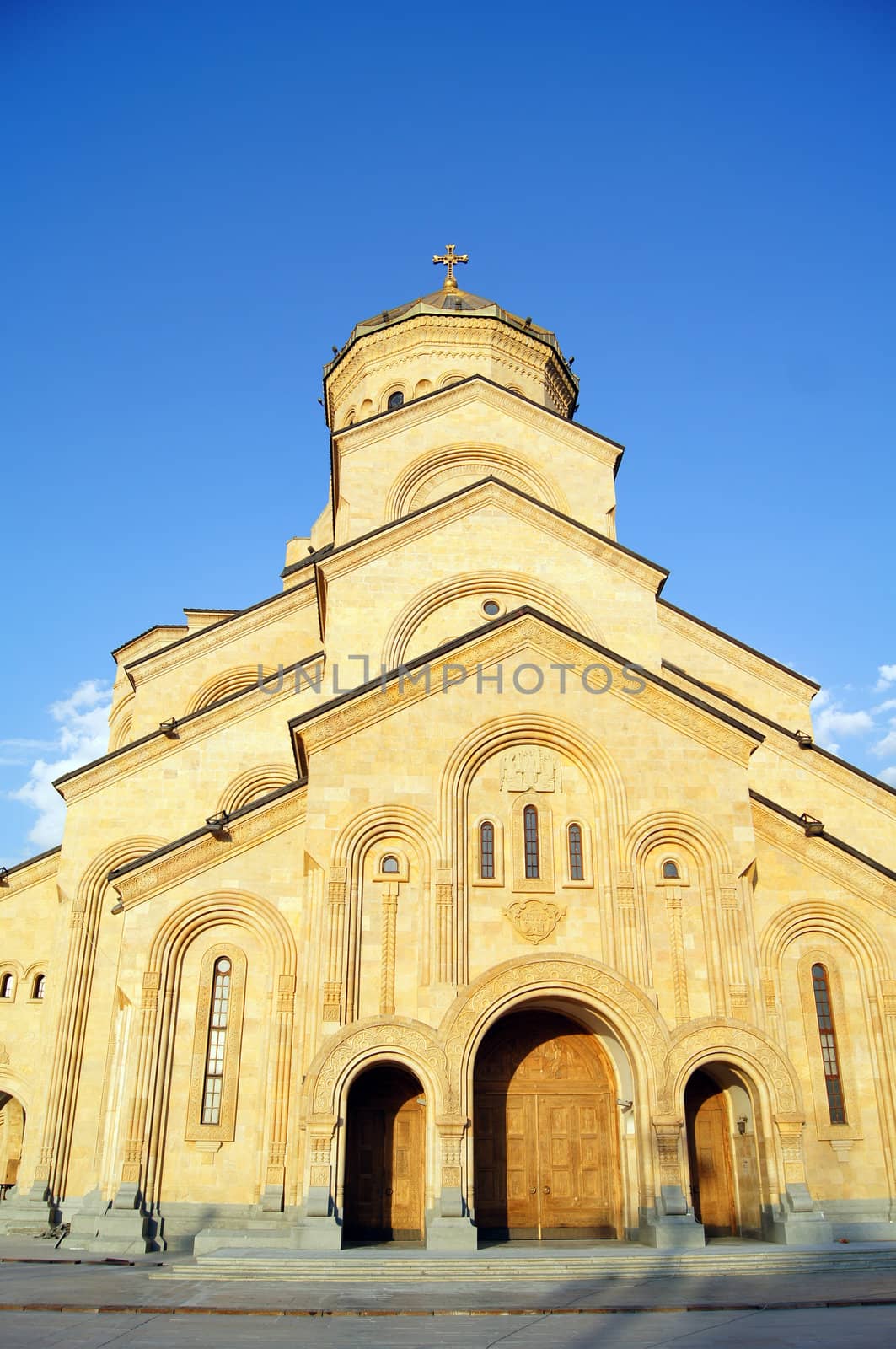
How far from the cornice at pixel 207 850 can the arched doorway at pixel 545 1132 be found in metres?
4.82

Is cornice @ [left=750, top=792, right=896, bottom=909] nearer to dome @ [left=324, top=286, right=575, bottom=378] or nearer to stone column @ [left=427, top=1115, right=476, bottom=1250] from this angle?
stone column @ [left=427, top=1115, right=476, bottom=1250]

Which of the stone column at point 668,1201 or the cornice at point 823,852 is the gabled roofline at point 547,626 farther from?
the stone column at point 668,1201

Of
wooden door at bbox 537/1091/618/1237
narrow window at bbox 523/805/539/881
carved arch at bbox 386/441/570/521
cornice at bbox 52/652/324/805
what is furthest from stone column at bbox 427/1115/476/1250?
carved arch at bbox 386/441/570/521

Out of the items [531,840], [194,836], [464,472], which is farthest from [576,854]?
[464,472]

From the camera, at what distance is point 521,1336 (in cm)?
991

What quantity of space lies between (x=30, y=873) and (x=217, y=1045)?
8464 millimetres

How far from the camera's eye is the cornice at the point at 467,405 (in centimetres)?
2519

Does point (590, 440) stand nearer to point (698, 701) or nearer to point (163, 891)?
point (698, 701)

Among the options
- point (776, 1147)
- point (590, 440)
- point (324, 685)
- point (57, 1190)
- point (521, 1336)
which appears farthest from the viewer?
point (590, 440)

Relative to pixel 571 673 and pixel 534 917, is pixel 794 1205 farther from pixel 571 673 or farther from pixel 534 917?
pixel 571 673

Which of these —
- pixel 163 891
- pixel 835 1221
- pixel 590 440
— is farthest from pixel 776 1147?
pixel 590 440

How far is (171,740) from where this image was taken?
21.6 m

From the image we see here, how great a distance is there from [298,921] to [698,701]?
24.1ft

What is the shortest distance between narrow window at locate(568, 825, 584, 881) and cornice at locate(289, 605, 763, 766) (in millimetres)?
2296
